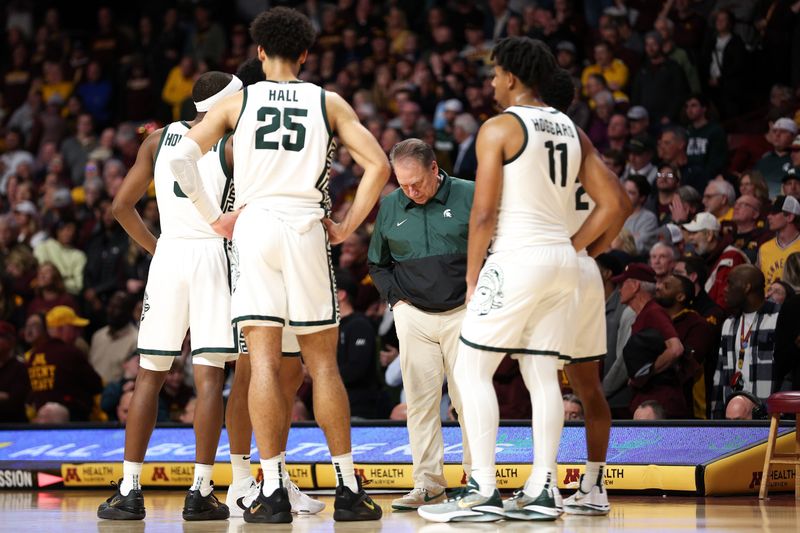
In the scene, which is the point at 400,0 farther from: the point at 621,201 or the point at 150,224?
the point at 621,201

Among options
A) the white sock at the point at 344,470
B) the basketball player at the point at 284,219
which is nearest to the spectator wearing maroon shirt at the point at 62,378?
the basketball player at the point at 284,219

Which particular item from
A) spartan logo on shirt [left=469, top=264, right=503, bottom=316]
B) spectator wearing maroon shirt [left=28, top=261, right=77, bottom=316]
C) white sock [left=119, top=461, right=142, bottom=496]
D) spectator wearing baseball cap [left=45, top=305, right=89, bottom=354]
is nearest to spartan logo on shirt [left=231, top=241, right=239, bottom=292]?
white sock [left=119, top=461, right=142, bottom=496]

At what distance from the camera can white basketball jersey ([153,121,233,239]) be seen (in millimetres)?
7047

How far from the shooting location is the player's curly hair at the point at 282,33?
20.9ft

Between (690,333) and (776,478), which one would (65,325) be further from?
(776,478)

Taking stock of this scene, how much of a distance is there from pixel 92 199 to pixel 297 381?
9.91 m

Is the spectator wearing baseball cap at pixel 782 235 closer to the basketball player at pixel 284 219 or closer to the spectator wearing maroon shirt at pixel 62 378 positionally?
the basketball player at pixel 284 219

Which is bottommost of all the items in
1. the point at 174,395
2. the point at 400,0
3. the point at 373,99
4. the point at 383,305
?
the point at 174,395

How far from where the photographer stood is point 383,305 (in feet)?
40.4

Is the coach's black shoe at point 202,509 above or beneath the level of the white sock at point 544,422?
beneath

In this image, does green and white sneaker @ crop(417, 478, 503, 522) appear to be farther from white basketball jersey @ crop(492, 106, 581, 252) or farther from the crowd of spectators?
the crowd of spectators

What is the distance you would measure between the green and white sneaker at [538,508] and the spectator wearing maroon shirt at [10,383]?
6875 millimetres

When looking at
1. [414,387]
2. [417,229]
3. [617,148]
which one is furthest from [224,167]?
[617,148]

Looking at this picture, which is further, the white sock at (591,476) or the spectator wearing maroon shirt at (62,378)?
the spectator wearing maroon shirt at (62,378)
